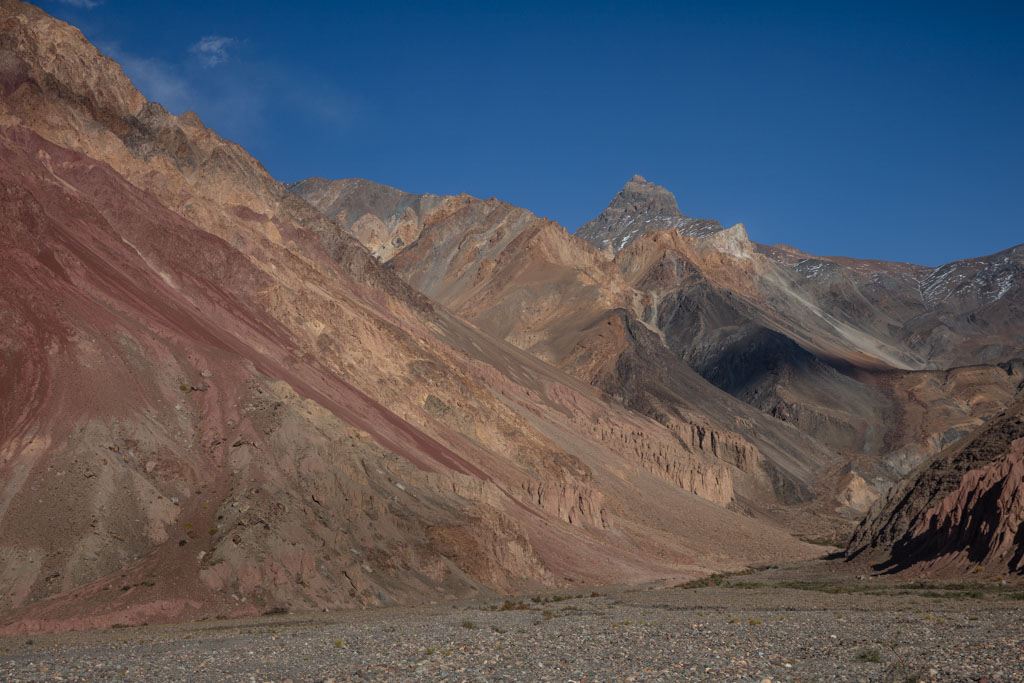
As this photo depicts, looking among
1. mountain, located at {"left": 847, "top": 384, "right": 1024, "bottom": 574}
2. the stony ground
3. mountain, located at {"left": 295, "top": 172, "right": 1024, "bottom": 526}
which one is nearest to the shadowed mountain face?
the stony ground

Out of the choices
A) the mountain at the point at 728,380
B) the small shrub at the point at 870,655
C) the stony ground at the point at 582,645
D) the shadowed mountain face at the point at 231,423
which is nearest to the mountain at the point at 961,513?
the stony ground at the point at 582,645

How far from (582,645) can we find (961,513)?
28178mm

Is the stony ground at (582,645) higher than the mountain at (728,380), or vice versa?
the mountain at (728,380)

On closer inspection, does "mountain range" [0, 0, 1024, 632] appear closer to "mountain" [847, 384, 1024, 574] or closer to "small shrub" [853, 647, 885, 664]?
"mountain" [847, 384, 1024, 574]

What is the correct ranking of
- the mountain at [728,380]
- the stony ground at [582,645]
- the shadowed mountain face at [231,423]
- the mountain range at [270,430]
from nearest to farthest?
the stony ground at [582,645], the shadowed mountain face at [231,423], the mountain range at [270,430], the mountain at [728,380]

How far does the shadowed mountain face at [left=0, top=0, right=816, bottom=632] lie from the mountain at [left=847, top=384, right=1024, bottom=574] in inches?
579

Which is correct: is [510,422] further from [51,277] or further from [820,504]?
[820,504]

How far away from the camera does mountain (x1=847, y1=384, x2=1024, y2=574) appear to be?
39.6 meters

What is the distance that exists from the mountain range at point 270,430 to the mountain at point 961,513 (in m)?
0.37

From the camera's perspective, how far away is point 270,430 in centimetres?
4503

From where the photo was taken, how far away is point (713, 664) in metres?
19.5

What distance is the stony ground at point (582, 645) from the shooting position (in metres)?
18.6

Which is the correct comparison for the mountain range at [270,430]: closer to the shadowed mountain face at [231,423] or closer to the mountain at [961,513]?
the shadowed mountain face at [231,423]

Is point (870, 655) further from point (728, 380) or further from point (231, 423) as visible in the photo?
point (728, 380)
